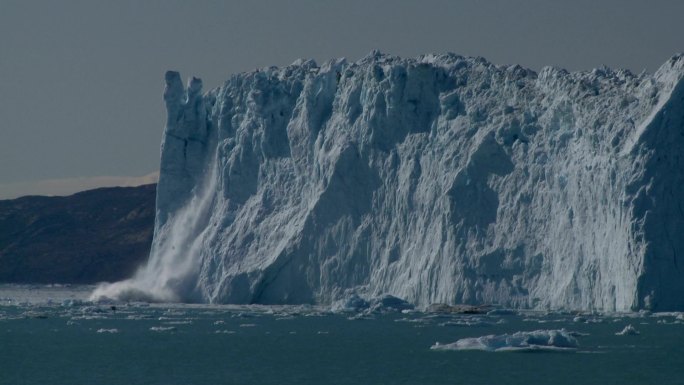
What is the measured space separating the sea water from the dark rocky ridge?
1694 inches

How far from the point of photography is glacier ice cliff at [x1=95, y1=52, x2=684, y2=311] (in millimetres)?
34094

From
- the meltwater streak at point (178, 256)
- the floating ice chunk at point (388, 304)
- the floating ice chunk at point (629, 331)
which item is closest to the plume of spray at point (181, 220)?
the meltwater streak at point (178, 256)

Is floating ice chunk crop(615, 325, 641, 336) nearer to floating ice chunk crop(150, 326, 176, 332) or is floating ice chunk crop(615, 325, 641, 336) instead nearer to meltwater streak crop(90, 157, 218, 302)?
floating ice chunk crop(150, 326, 176, 332)

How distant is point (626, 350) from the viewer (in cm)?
2602

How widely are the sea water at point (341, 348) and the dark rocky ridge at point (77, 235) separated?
1694 inches

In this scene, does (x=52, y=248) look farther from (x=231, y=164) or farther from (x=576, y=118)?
(x=576, y=118)

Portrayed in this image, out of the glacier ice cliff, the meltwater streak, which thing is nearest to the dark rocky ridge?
the meltwater streak

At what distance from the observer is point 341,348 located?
27.7m

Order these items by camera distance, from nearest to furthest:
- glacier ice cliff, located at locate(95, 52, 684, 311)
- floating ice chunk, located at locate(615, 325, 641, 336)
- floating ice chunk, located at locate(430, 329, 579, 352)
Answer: floating ice chunk, located at locate(430, 329, 579, 352) → floating ice chunk, located at locate(615, 325, 641, 336) → glacier ice cliff, located at locate(95, 52, 684, 311)

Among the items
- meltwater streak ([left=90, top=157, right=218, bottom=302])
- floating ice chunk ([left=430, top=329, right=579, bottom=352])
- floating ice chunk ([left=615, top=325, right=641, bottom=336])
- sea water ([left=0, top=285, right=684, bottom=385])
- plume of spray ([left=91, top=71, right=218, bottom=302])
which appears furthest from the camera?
plume of spray ([left=91, top=71, right=218, bottom=302])

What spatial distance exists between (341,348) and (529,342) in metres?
3.89

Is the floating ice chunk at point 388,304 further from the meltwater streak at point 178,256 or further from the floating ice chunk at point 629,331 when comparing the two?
the floating ice chunk at point 629,331

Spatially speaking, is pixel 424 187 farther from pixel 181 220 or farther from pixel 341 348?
pixel 341 348

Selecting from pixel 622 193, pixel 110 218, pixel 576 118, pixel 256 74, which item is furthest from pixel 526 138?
pixel 110 218
